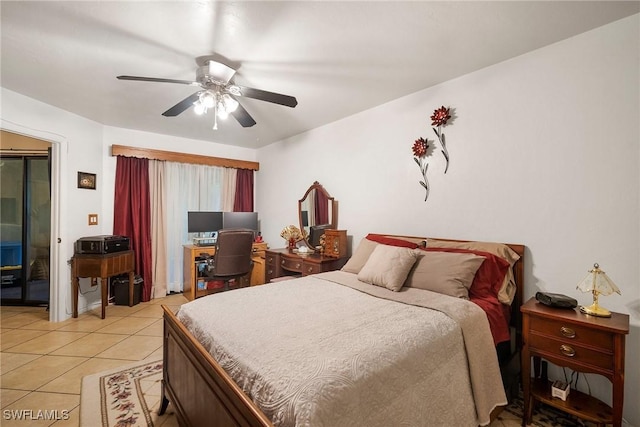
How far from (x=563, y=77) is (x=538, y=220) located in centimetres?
105

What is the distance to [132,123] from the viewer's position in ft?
12.6

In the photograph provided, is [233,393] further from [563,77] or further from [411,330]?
[563,77]

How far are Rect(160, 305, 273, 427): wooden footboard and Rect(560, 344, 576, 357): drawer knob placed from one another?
1.76 meters

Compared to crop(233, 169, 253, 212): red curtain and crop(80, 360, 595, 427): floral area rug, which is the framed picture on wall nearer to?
crop(233, 169, 253, 212): red curtain

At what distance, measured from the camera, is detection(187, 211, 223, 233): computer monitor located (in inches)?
174

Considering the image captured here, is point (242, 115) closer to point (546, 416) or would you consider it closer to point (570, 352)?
point (570, 352)

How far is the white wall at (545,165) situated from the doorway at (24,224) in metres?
4.83

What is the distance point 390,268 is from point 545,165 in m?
1.39

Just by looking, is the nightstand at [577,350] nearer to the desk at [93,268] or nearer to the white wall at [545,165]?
the white wall at [545,165]

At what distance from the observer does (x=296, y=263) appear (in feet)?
11.2

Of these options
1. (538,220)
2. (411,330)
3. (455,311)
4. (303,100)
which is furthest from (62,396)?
(538,220)

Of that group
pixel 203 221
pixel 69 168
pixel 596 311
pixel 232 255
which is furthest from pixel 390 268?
pixel 69 168

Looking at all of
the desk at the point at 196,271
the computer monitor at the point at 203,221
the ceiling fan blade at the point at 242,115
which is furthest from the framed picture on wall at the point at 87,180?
the ceiling fan blade at the point at 242,115

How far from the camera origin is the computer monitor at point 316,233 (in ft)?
12.4
